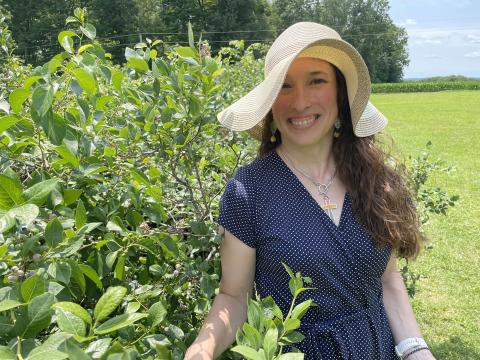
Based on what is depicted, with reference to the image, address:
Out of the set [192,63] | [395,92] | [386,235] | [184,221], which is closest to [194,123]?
[192,63]

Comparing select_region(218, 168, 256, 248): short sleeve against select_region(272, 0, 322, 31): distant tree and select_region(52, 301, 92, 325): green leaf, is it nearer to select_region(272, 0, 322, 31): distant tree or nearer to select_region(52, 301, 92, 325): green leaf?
select_region(52, 301, 92, 325): green leaf

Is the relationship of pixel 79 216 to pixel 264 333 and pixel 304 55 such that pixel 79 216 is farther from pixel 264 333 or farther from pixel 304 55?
pixel 304 55

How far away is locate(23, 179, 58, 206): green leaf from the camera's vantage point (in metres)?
0.85

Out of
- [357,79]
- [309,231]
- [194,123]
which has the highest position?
[357,79]

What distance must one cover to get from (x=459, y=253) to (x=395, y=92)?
46679mm

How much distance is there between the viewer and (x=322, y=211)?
1573 millimetres

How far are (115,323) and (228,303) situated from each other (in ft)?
2.09

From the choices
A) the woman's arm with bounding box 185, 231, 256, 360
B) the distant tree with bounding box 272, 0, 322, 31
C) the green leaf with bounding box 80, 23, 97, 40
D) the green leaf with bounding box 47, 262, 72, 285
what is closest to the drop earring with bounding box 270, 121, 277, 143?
the woman's arm with bounding box 185, 231, 256, 360

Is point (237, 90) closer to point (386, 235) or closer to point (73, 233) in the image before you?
point (386, 235)

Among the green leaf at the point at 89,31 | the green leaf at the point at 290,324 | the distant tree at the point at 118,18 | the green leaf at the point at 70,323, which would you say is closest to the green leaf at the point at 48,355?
the green leaf at the point at 70,323

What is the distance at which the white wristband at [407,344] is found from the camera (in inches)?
64.1

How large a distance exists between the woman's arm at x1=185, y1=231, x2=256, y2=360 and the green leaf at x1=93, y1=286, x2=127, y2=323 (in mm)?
389

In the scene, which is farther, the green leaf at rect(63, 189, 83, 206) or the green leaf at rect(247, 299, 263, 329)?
the green leaf at rect(63, 189, 83, 206)

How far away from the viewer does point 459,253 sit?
19.1 ft
